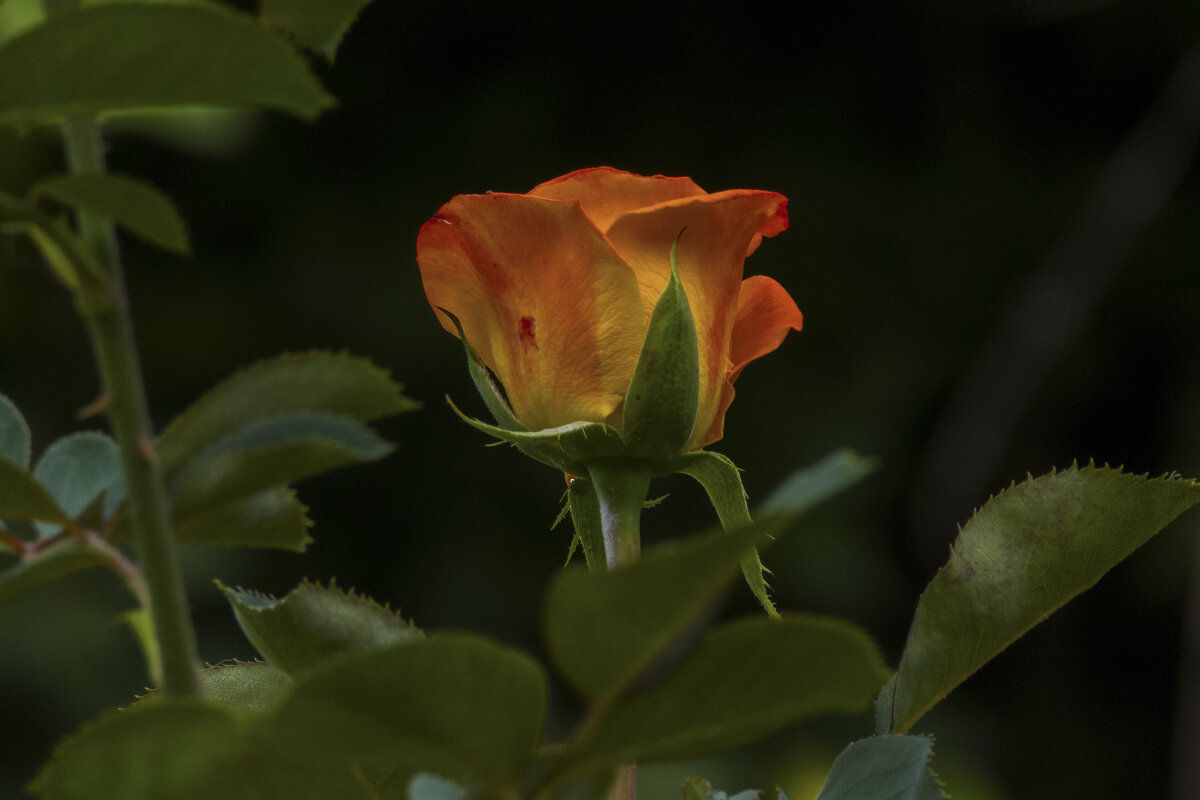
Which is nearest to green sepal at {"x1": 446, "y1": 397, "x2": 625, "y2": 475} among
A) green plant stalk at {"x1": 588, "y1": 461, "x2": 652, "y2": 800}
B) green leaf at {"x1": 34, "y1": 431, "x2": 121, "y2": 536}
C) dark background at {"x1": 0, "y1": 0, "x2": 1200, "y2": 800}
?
green plant stalk at {"x1": 588, "y1": 461, "x2": 652, "y2": 800}

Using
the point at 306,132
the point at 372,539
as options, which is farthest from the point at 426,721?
the point at 306,132

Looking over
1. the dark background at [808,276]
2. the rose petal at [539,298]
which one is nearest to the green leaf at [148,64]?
the rose petal at [539,298]

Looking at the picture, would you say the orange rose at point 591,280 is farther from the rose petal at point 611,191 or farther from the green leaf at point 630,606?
the green leaf at point 630,606

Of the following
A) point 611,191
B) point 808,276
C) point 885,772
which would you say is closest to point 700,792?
point 885,772

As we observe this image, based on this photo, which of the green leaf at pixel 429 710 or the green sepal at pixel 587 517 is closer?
the green leaf at pixel 429 710

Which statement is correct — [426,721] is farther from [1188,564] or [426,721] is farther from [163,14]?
[1188,564]

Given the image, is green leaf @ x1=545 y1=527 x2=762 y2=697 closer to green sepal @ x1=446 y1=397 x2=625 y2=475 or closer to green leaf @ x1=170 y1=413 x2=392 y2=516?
green leaf @ x1=170 y1=413 x2=392 y2=516
